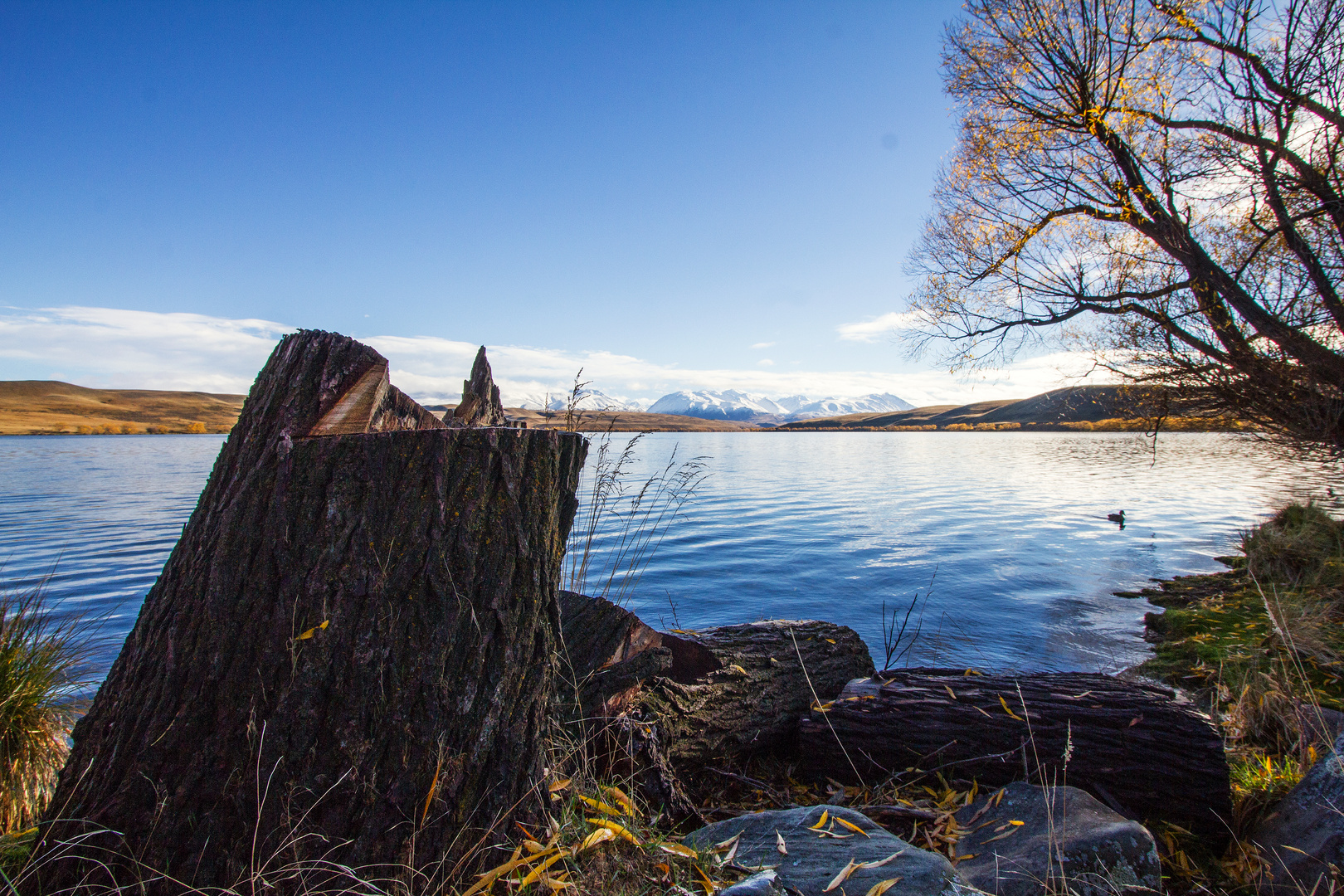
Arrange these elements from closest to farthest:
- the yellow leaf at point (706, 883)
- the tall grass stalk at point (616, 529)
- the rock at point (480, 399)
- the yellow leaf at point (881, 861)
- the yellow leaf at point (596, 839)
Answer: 1. the yellow leaf at point (706, 883)
2. the yellow leaf at point (596, 839)
3. the yellow leaf at point (881, 861)
4. the rock at point (480, 399)
5. the tall grass stalk at point (616, 529)

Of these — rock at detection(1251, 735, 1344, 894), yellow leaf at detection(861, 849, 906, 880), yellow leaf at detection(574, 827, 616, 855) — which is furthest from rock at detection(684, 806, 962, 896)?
rock at detection(1251, 735, 1344, 894)

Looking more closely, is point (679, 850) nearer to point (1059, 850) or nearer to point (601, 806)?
point (601, 806)

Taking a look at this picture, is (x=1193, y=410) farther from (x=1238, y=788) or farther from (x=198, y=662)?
(x=198, y=662)

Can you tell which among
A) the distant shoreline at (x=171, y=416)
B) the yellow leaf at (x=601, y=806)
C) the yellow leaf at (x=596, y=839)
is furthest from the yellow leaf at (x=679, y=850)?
the distant shoreline at (x=171, y=416)

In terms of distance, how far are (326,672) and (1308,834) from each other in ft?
15.1

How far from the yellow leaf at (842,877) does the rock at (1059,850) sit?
2.20ft

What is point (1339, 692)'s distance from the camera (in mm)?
5109

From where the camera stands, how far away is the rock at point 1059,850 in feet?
8.60

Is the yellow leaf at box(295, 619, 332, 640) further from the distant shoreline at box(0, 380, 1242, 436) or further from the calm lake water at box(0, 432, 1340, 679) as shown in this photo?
the distant shoreline at box(0, 380, 1242, 436)

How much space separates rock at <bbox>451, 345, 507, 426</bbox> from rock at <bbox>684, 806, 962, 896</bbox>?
3258mm

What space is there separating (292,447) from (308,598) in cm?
62

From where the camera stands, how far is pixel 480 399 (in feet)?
15.9

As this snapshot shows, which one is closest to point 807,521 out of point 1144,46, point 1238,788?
point 1144,46

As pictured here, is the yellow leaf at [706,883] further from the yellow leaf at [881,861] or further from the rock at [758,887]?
the yellow leaf at [881,861]
